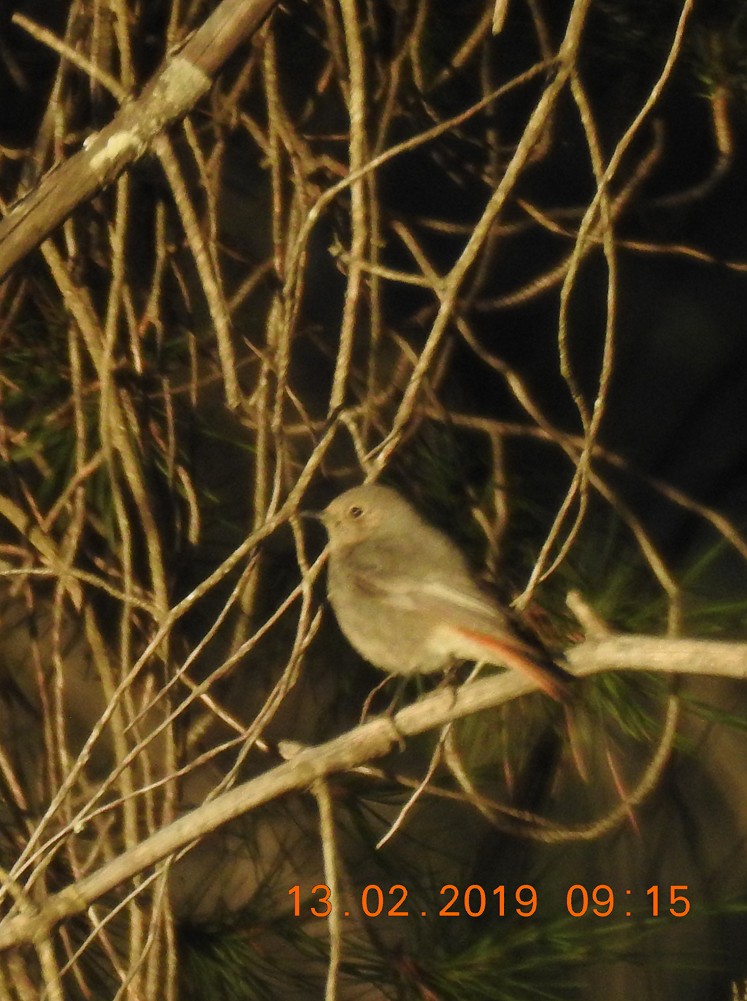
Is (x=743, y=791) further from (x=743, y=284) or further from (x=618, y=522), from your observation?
(x=743, y=284)

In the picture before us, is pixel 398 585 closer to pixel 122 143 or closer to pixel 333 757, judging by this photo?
pixel 333 757

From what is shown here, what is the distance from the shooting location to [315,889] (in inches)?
126

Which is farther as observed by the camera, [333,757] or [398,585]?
[398,585]

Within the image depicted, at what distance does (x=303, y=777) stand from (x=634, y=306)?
2.07m

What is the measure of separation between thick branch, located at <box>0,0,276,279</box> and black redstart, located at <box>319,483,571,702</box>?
79cm

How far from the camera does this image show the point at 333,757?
6.71 ft

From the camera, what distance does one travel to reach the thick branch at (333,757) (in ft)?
6.35

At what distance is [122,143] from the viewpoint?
2008 millimetres

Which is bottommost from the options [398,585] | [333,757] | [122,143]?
[398,585]

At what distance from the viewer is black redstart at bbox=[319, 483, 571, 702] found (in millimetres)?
2431

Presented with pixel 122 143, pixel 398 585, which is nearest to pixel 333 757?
pixel 398 585

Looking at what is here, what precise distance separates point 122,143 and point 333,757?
3.32 feet

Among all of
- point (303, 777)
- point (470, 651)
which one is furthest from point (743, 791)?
point (303, 777)

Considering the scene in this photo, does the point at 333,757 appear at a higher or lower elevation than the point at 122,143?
lower
